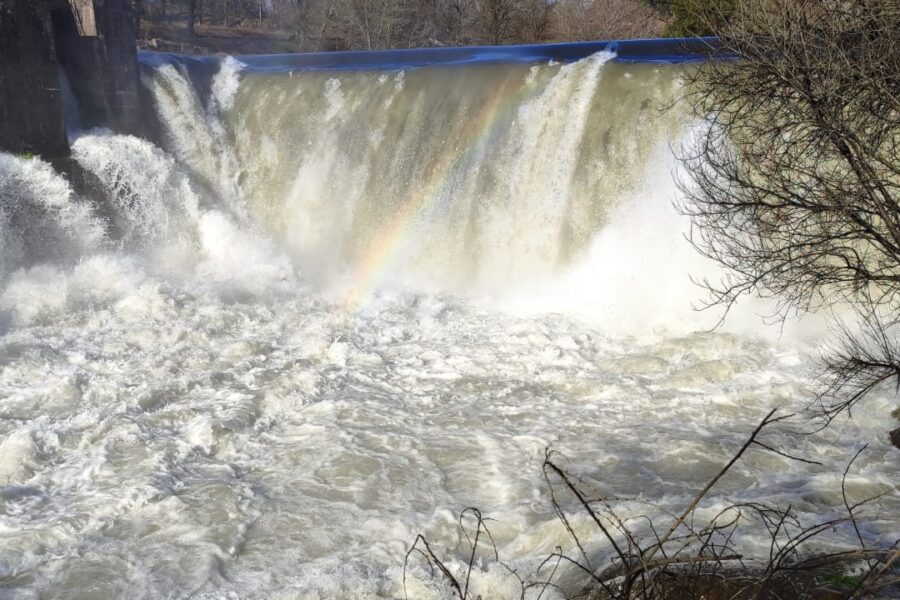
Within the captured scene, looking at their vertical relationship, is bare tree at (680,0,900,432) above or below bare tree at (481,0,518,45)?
below

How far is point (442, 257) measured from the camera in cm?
1219

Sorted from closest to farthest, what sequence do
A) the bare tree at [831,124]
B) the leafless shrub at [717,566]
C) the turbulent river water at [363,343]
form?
the leafless shrub at [717,566], the turbulent river water at [363,343], the bare tree at [831,124]

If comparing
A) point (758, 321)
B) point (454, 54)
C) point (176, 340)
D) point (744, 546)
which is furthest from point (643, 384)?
point (454, 54)

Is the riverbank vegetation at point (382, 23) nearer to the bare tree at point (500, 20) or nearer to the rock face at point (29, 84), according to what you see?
the bare tree at point (500, 20)

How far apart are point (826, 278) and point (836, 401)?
1804 millimetres

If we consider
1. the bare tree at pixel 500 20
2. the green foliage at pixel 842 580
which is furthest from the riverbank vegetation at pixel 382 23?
the green foliage at pixel 842 580

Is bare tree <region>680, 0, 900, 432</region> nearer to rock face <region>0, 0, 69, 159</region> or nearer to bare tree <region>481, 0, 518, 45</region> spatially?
rock face <region>0, 0, 69, 159</region>

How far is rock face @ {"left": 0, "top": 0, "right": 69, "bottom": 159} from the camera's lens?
1090cm

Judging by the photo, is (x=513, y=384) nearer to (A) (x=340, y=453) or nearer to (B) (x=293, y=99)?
(A) (x=340, y=453)

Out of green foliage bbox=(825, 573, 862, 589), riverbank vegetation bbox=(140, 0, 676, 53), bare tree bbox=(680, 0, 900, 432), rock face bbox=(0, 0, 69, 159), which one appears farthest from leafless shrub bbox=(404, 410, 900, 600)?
riverbank vegetation bbox=(140, 0, 676, 53)

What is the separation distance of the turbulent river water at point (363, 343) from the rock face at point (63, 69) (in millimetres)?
503

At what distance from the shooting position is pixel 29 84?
1124cm

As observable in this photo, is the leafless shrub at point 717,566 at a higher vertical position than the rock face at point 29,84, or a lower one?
lower

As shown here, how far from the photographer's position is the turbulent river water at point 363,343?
538 cm
